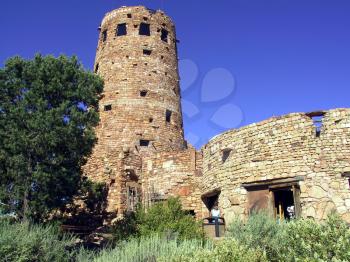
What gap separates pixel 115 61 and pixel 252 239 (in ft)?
63.7

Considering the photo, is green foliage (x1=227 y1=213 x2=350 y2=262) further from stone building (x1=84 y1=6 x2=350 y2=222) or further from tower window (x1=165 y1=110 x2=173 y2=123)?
tower window (x1=165 y1=110 x2=173 y2=123)

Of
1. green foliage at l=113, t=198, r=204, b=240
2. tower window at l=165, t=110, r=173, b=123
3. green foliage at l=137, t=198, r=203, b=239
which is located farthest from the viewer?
tower window at l=165, t=110, r=173, b=123

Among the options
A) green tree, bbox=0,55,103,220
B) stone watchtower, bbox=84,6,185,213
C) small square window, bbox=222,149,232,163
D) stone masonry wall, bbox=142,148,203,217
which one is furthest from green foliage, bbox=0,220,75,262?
stone watchtower, bbox=84,6,185,213

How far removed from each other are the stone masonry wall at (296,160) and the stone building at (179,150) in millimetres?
31

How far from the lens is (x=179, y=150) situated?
22.2 metres

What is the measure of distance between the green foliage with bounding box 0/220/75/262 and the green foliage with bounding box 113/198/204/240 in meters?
3.53

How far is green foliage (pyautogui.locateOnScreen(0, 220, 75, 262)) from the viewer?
31.6 feet

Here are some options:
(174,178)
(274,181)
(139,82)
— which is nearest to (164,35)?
(139,82)

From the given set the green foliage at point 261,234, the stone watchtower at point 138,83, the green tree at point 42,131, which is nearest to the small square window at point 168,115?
the stone watchtower at point 138,83

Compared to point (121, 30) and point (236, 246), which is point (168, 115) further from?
point (236, 246)

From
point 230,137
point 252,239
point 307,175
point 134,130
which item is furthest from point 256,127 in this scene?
point 134,130

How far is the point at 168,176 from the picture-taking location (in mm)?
20062

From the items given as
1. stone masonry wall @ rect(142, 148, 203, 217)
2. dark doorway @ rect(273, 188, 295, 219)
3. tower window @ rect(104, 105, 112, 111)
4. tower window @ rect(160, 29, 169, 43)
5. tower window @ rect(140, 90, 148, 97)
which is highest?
tower window @ rect(160, 29, 169, 43)

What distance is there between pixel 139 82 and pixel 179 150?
22.3ft
